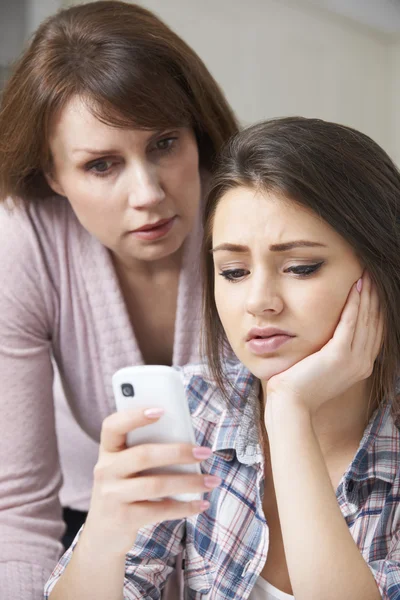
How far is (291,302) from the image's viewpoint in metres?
0.93

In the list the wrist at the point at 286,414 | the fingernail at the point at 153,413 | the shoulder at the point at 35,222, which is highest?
the shoulder at the point at 35,222

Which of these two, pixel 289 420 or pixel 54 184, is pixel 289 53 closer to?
pixel 54 184

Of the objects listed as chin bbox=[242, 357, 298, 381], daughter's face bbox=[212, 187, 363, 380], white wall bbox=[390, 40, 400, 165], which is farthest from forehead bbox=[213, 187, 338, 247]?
white wall bbox=[390, 40, 400, 165]

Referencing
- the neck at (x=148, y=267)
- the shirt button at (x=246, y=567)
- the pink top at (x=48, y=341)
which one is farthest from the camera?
the neck at (x=148, y=267)

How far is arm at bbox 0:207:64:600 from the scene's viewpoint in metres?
1.32

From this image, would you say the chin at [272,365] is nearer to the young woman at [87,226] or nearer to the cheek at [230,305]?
the cheek at [230,305]

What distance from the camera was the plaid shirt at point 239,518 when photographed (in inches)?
39.0

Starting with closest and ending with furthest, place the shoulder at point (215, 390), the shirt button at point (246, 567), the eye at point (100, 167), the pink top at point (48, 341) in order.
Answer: the shirt button at point (246, 567) → the shoulder at point (215, 390) → the eye at point (100, 167) → the pink top at point (48, 341)

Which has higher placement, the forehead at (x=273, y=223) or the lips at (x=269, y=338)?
the forehead at (x=273, y=223)

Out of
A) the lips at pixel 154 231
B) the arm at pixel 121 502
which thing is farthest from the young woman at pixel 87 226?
the arm at pixel 121 502

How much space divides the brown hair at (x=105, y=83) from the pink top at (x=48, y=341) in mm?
113

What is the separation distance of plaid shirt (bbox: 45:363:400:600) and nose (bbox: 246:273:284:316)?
8.5 inches

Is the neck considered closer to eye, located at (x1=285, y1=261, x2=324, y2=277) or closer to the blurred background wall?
eye, located at (x1=285, y1=261, x2=324, y2=277)

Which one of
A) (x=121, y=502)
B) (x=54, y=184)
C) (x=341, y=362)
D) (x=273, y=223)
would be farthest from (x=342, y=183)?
(x=54, y=184)
